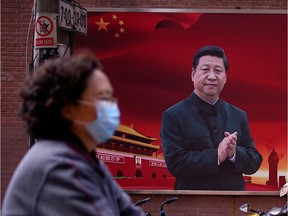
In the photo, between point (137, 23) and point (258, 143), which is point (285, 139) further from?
point (137, 23)

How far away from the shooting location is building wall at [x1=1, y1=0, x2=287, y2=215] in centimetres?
1078

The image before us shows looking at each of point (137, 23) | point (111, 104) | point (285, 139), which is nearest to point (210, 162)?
point (285, 139)

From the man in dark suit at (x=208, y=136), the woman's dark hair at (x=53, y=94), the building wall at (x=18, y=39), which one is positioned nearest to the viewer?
the woman's dark hair at (x=53, y=94)

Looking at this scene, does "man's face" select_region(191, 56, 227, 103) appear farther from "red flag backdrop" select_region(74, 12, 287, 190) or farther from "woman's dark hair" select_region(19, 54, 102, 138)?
"woman's dark hair" select_region(19, 54, 102, 138)

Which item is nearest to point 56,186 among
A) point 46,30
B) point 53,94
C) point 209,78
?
point 53,94

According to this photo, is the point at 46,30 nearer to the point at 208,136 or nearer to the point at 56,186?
the point at 56,186

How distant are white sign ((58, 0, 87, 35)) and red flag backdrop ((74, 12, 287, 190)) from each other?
4026 mm

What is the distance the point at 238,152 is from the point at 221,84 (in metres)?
1.15

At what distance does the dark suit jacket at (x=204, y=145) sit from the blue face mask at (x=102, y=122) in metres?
8.13

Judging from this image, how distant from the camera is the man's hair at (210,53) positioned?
1088 centimetres

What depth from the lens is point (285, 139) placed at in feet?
35.3

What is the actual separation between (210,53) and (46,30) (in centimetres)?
503

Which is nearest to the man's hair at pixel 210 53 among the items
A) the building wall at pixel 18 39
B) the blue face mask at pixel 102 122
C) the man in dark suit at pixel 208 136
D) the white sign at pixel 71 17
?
the man in dark suit at pixel 208 136

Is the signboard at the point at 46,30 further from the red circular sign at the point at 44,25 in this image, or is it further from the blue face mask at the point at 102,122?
the blue face mask at the point at 102,122
